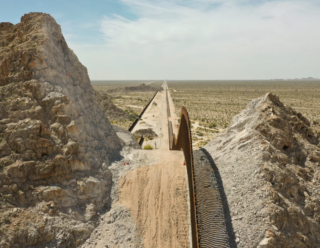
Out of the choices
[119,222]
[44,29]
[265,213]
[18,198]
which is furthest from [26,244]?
[44,29]

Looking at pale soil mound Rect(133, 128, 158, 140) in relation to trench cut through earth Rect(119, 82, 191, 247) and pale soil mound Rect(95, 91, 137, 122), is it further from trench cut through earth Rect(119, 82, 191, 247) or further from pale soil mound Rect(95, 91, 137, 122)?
trench cut through earth Rect(119, 82, 191, 247)

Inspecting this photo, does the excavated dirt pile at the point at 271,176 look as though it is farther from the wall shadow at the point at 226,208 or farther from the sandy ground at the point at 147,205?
the sandy ground at the point at 147,205

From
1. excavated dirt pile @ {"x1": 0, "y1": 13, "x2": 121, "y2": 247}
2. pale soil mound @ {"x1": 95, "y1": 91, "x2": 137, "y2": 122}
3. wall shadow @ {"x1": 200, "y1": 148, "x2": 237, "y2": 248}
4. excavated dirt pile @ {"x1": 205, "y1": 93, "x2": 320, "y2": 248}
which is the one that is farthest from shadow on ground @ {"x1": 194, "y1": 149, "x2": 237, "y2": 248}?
pale soil mound @ {"x1": 95, "y1": 91, "x2": 137, "y2": 122}

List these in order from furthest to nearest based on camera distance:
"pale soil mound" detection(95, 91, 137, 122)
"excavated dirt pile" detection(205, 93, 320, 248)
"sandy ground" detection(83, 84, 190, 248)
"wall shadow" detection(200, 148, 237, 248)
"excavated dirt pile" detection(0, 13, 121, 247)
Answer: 1. "pale soil mound" detection(95, 91, 137, 122)
2. "sandy ground" detection(83, 84, 190, 248)
3. "excavated dirt pile" detection(0, 13, 121, 247)
4. "wall shadow" detection(200, 148, 237, 248)
5. "excavated dirt pile" detection(205, 93, 320, 248)

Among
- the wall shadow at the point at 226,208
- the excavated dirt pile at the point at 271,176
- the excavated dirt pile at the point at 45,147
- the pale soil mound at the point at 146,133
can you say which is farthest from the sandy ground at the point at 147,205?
the pale soil mound at the point at 146,133

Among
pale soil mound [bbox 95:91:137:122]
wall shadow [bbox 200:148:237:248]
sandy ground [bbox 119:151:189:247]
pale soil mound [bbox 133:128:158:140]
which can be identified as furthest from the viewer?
pale soil mound [bbox 95:91:137:122]

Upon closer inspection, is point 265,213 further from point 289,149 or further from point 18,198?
point 18,198

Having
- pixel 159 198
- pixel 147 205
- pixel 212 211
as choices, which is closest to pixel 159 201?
pixel 159 198
